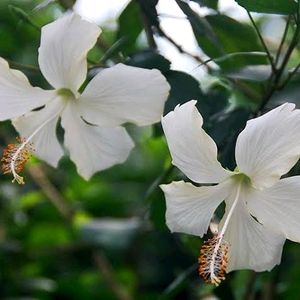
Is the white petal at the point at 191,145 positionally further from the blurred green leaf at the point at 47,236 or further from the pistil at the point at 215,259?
the blurred green leaf at the point at 47,236

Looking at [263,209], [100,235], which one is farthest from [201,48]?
[100,235]

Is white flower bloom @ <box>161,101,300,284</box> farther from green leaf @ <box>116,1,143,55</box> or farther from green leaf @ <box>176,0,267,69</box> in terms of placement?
green leaf @ <box>116,1,143,55</box>

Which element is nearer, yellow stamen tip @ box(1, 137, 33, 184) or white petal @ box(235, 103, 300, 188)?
white petal @ box(235, 103, 300, 188)

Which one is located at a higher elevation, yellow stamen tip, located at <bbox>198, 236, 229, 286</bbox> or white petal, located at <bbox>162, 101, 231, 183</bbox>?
white petal, located at <bbox>162, 101, 231, 183</bbox>

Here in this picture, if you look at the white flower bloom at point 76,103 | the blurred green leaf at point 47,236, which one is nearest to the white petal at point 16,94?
the white flower bloom at point 76,103

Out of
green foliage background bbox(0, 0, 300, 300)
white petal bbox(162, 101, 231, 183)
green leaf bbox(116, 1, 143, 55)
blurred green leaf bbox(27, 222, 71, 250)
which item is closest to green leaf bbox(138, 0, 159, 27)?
green foliage background bbox(0, 0, 300, 300)
